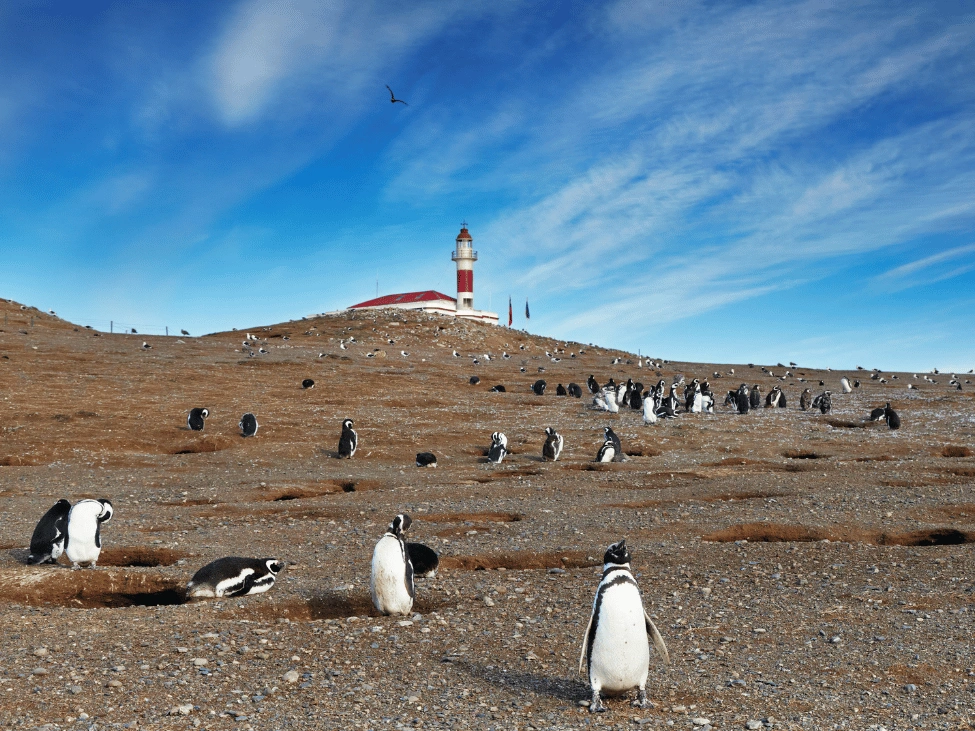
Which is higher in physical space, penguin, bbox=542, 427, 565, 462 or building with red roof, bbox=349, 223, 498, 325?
building with red roof, bbox=349, 223, 498, 325

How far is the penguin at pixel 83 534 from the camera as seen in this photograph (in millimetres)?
9766

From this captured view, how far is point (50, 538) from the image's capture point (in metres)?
9.88

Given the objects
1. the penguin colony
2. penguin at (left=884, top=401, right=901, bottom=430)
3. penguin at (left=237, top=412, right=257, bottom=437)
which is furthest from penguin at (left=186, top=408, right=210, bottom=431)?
penguin at (left=884, top=401, right=901, bottom=430)

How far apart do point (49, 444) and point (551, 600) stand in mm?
16587

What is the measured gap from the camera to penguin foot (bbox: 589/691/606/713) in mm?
5941

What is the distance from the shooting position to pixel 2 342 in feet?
125

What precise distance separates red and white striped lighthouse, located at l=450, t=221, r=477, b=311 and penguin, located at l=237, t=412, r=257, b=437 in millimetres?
55960

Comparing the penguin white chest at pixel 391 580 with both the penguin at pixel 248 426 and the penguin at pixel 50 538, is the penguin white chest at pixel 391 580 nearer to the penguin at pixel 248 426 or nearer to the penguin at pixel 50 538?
the penguin at pixel 50 538

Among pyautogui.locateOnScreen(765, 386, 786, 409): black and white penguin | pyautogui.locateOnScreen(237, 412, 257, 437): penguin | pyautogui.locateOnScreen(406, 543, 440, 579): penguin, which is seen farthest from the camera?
pyautogui.locateOnScreen(765, 386, 786, 409): black and white penguin

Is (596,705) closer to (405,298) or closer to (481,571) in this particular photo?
(481,571)

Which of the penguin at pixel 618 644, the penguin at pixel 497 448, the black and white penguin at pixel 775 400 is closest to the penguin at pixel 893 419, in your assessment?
the black and white penguin at pixel 775 400

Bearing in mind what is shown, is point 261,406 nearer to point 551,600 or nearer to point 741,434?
point 741,434

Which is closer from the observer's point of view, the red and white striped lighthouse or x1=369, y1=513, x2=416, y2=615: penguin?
x1=369, y1=513, x2=416, y2=615: penguin

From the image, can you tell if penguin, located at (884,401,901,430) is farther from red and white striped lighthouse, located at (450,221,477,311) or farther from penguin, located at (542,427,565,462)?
red and white striped lighthouse, located at (450,221,477,311)
